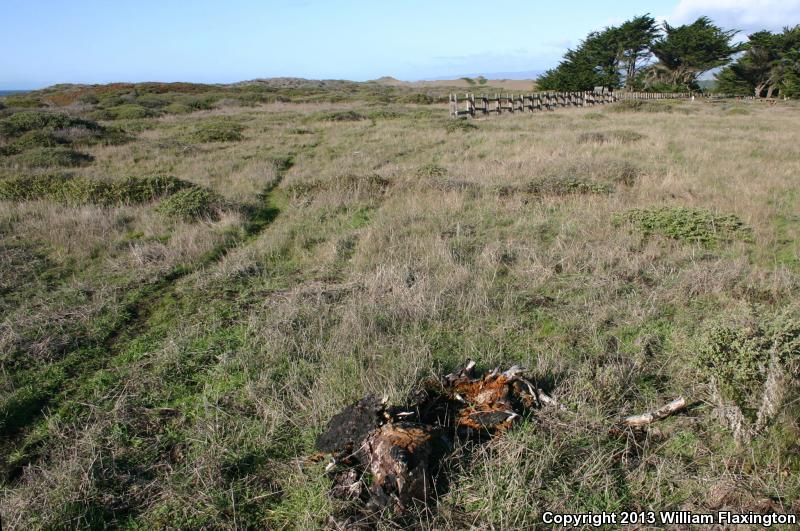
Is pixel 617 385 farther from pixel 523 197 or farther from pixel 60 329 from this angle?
pixel 523 197

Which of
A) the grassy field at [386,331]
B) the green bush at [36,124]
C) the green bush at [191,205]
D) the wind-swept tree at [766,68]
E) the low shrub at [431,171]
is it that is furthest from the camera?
the wind-swept tree at [766,68]

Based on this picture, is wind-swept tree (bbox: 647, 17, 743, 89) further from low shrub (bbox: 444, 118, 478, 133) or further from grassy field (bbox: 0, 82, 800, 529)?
grassy field (bbox: 0, 82, 800, 529)

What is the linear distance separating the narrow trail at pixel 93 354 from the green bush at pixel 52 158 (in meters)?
9.12

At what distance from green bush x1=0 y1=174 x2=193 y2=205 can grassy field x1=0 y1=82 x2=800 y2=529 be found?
6 centimetres

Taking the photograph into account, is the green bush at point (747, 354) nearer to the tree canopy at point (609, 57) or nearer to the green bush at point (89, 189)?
the green bush at point (89, 189)

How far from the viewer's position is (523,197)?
9.23 m

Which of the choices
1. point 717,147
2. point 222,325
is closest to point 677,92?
point 717,147

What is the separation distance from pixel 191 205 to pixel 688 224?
8.11 m

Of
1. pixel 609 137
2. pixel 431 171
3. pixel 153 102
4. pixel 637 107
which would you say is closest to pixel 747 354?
pixel 431 171

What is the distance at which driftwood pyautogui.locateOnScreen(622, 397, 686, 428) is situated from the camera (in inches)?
134

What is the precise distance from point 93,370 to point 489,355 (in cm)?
347

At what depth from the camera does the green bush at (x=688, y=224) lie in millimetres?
6953

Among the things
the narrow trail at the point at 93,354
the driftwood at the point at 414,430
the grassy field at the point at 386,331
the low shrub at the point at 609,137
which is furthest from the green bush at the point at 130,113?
the driftwood at the point at 414,430

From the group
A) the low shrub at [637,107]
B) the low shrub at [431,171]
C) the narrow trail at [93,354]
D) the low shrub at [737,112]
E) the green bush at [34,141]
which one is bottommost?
the narrow trail at [93,354]
